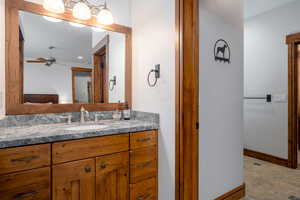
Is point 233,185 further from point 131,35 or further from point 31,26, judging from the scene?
point 31,26

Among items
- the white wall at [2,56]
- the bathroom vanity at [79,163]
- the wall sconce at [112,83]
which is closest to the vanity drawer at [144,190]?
the bathroom vanity at [79,163]

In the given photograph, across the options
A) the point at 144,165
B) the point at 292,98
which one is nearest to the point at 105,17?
the point at 144,165

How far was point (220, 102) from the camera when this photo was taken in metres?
1.74

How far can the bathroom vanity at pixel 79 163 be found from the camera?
102 centimetres

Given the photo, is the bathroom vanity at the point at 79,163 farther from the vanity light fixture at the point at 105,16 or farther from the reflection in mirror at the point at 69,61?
the vanity light fixture at the point at 105,16

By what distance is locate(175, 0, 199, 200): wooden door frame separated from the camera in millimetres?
1416

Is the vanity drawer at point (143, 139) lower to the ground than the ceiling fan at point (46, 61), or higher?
lower

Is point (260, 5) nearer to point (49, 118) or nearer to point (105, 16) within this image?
point (105, 16)

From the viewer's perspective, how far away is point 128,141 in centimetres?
145

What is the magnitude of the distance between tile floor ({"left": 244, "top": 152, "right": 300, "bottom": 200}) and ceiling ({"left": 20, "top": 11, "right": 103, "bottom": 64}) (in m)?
2.49

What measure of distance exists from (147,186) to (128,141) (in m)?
0.49

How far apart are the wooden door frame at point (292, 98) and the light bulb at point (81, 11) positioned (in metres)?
2.93

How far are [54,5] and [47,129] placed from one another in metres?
1.08

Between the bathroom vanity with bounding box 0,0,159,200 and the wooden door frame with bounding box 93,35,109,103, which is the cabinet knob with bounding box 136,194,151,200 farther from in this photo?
the wooden door frame with bounding box 93,35,109,103
